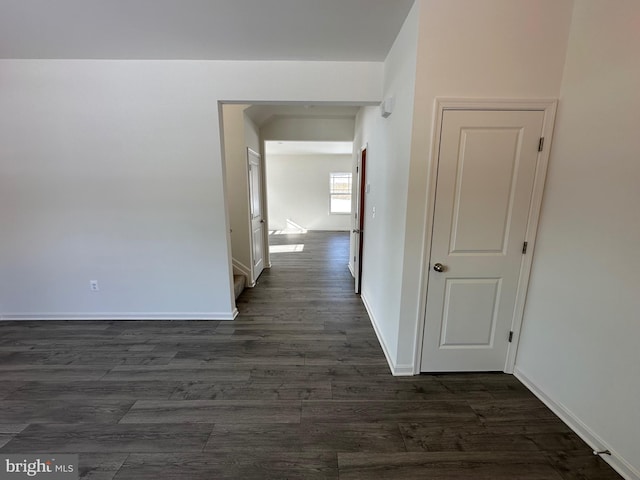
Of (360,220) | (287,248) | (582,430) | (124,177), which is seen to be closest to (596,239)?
(582,430)

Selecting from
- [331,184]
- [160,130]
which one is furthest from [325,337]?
[331,184]

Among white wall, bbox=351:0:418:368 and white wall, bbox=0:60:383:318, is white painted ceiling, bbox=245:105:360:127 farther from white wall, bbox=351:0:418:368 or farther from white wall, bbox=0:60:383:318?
white wall, bbox=0:60:383:318

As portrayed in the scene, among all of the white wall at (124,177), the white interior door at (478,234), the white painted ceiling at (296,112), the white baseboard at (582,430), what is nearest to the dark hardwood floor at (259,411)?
the white baseboard at (582,430)

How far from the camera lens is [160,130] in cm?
251

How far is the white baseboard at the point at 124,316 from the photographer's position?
2832 mm

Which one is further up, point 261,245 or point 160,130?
point 160,130

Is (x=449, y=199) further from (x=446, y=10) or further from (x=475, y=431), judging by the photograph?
(x=475, y=431)

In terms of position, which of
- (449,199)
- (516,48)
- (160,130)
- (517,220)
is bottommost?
(517,220)

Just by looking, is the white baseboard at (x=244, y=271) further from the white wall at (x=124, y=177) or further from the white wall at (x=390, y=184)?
the white wall at (x=390, y=184)

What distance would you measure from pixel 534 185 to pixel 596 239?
19.2 inches

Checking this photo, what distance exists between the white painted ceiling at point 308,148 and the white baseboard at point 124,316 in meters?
4.88

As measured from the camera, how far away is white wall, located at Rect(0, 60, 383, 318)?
2.44 m

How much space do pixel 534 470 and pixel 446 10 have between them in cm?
261

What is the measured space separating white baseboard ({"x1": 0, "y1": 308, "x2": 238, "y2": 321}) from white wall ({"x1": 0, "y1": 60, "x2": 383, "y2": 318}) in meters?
0.01
